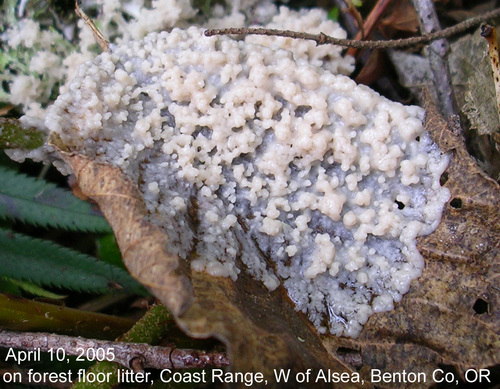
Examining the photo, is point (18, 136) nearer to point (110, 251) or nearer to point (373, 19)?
point (110, 251)

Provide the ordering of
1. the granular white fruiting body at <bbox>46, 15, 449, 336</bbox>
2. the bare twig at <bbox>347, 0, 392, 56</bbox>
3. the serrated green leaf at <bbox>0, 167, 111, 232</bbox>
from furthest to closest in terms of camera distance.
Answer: the bare twig at <bbox>347, 0, 392, 56</bbox>, the serrated green leaf at <bbox>0, 167, 111, 232</bbox>, the granular white fruiting body at <bbox>46, 15, 449, 336</bbox>

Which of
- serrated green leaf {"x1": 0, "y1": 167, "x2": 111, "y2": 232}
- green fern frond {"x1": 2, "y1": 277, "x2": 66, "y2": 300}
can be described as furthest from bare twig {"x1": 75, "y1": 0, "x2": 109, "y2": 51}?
green fern frond {"x1": 2, "y1": 277, "x2": 66, "y2": 300}

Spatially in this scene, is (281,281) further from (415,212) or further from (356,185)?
(415,212)

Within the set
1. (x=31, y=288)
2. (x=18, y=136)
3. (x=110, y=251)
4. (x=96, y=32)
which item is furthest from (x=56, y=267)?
(x=96, y=32)

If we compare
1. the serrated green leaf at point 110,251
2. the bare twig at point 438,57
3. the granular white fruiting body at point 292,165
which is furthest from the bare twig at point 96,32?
the bare twig at point 438,57

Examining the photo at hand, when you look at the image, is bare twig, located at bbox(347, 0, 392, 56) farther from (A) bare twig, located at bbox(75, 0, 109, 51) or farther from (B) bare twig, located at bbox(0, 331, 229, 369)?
(B) bare twig, located at bbox(0, 331, 229, 369)

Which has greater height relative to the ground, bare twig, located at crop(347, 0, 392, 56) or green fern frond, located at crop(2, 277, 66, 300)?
bare twig, located at crop(347, 0, 392, 56)

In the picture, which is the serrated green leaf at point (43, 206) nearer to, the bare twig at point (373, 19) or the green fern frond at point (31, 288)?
the green fern frond at point (31, 288)
